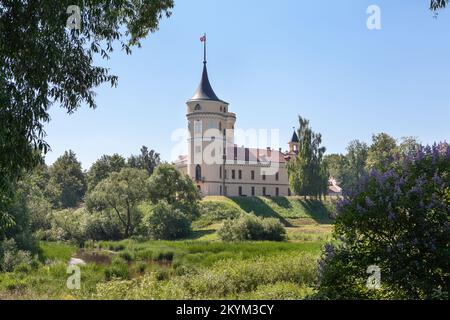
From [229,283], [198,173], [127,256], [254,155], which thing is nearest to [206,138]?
[198,173]

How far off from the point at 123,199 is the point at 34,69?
3535 cm

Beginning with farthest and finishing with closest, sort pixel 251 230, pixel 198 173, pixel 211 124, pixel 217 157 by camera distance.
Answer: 1. pixel 217 157
2. pixel 198 173
3. pixel 211 124
4. pixel 251 230

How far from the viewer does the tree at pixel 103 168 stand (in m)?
77.6

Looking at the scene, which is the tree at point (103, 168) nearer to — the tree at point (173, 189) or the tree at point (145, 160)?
the tree at point (145, 160)

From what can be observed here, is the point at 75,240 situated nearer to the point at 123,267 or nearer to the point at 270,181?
the point at 123,267

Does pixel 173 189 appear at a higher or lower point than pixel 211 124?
lower

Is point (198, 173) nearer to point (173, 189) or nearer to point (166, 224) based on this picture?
point (173, 189)

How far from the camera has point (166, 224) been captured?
4016 centimetres

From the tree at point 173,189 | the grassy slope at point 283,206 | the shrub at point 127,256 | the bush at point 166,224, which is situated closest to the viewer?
the shrub at point 127,256

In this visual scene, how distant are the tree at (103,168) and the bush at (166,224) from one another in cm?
3775

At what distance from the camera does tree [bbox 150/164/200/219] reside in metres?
46.5

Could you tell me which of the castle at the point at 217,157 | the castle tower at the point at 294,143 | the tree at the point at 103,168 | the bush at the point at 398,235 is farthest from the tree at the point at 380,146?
the bush at the point at 398,235

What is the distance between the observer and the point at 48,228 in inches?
1667

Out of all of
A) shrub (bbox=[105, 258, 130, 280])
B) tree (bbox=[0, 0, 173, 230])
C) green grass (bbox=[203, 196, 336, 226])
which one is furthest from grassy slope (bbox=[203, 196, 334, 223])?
tree (bbox=[0, 0, 173, 230])
